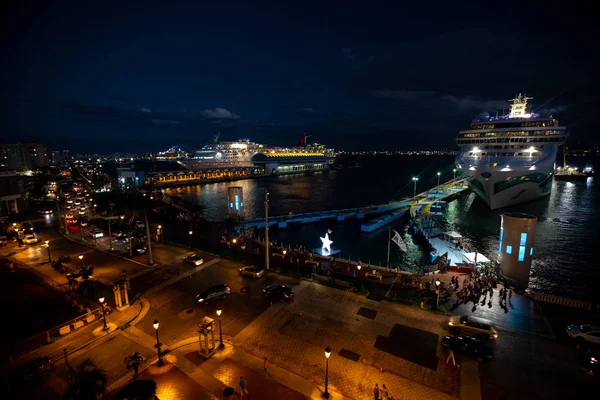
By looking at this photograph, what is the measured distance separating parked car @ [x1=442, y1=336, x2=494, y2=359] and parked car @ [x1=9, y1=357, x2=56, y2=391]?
54.2 ft

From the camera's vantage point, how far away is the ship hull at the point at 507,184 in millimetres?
45969

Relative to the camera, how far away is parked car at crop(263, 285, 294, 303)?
17.1 meters

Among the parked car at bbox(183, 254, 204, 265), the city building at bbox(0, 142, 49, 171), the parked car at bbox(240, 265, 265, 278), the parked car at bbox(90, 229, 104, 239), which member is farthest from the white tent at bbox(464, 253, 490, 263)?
the city building at bbox(0, 142, 49, 171)

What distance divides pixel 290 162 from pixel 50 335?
139020mm

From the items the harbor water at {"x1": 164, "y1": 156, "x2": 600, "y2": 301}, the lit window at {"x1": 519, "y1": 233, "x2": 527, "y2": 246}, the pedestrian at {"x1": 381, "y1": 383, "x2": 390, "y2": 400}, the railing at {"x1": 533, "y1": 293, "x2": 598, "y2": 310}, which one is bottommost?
the harbor water at {"x1": 164, "y1": 156, "x2": 600, "y2": 301}

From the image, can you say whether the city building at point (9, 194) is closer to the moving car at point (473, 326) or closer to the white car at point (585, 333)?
the moving car at point (473, 326)

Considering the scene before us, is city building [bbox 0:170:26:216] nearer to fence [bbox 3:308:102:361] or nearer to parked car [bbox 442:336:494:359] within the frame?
fence [bbox 3:308:102:361]

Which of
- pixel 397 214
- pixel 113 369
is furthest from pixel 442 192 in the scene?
pixel 113 369

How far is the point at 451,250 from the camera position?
95.6 feet

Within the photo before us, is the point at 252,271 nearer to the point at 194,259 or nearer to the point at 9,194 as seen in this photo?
the point at 194,259

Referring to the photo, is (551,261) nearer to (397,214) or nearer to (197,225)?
(397,214)

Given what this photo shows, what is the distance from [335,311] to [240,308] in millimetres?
5380

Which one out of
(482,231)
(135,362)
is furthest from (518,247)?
(135,362)

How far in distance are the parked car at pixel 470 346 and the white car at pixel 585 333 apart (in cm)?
468
